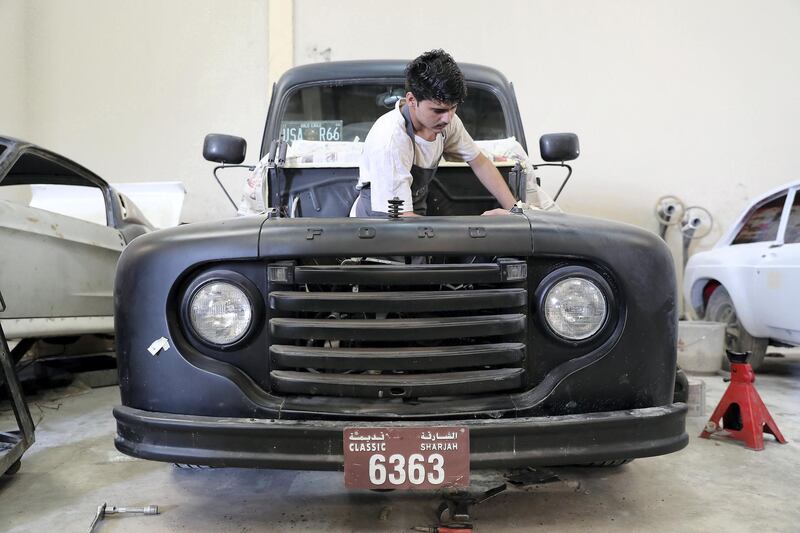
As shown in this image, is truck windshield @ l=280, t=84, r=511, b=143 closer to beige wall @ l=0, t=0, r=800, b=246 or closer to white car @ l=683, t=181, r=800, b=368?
white car @ l=683, t=181, r=800, b=368

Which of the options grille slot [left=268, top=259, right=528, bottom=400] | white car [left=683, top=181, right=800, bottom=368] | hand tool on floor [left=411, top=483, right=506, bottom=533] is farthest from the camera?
white car [left=683, top=181, right=800, bottom=368]

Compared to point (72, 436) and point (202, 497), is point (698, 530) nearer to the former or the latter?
point (202, 497)

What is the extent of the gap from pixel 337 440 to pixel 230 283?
0.52 m

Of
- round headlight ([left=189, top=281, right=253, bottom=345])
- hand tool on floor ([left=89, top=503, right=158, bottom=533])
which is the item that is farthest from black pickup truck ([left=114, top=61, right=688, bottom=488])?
hand tool on floor ([left=89, top=503, right=158, bottom=533])

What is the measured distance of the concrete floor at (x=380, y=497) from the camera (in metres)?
1.93

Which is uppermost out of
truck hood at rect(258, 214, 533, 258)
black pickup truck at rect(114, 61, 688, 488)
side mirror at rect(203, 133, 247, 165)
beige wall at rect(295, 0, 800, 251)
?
beige wall at rect(295, 0, 800, 251)

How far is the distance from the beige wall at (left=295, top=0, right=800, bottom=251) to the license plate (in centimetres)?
504

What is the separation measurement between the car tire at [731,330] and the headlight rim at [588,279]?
10.7 ft

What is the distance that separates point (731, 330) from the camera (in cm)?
457

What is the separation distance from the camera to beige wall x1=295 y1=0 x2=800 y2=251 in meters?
6.16

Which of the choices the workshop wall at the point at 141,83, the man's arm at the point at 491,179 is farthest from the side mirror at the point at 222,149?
the workshop wall at the point at 141,83

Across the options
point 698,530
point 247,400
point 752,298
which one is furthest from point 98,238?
point 752,298

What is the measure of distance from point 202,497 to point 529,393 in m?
1.28

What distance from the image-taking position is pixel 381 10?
239 inches
